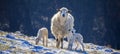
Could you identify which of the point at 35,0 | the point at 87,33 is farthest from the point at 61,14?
the point at 35,0

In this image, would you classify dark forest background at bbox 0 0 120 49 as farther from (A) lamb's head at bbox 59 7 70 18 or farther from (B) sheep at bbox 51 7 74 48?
(A) lamb's head at bbox 59 7 70 18

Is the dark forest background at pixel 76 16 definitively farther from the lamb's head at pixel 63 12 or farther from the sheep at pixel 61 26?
the lamb's head at pixel 63 12

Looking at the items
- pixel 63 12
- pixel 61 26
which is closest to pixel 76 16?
pixel 61 26

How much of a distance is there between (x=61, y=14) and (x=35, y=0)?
3570 cm

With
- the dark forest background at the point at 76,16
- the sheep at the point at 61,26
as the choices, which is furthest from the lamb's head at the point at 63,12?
the dark forest background at the point at 76,16

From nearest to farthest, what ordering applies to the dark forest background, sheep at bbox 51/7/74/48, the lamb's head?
the lamb's head, sheep at bbox 51/7/74/48, the dark forest background

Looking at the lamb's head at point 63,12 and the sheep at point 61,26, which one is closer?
the lamb's head at point 63,12

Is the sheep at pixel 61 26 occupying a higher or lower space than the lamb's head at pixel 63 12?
lower

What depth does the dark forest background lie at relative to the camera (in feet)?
159

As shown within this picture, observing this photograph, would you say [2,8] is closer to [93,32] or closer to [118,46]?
[93,32]

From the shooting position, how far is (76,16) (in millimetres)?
53000

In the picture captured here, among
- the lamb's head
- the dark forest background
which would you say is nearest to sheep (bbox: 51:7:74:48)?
the lamb's head

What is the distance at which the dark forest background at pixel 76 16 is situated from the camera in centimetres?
4853

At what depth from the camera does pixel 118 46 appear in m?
43.1
